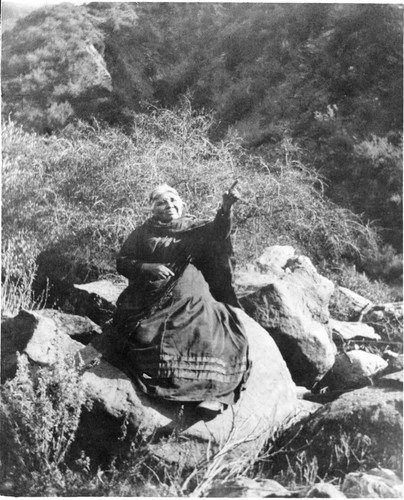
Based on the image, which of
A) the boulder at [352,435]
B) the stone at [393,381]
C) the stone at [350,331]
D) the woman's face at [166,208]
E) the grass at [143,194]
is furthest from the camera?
the grass at [143,194]

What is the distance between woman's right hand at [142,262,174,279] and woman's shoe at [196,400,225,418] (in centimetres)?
101

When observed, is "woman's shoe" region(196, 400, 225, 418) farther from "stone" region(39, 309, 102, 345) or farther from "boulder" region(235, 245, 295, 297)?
"stone" region(39, 309, 102, 345)

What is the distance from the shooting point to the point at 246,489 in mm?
4035

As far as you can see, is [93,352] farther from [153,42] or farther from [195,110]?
[153,42]

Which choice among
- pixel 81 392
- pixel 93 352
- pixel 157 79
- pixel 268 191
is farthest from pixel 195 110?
pixel 81 392

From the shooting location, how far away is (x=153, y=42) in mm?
7801

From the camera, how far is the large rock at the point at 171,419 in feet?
13.7

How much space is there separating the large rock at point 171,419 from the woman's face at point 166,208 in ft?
3.96

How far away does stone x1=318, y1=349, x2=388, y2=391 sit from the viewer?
543 cm

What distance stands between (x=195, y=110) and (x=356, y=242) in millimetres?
2575

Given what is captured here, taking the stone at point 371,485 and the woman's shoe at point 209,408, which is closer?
the stone at point 371,485

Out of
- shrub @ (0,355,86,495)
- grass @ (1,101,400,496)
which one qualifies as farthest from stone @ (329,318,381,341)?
shrub @ (0,355,86,495)

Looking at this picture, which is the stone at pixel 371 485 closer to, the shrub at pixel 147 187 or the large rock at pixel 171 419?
the large rock at pixel 171 419

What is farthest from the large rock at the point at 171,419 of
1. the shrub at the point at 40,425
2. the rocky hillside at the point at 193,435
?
the shrub at the point at 40,425
